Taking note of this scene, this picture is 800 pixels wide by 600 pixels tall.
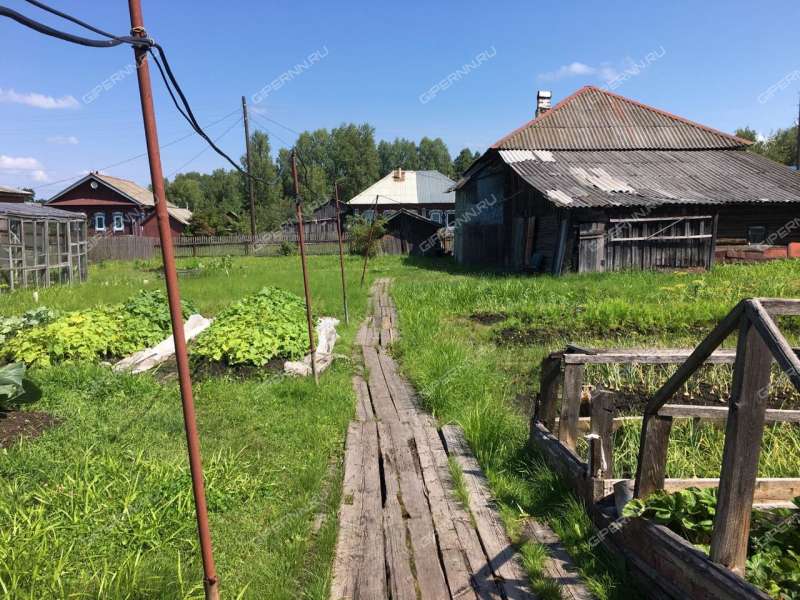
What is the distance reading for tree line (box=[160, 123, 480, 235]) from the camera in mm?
68250

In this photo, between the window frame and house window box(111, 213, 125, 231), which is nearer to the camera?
the window frame

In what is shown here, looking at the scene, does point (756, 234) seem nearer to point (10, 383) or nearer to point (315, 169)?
point (10, 383)

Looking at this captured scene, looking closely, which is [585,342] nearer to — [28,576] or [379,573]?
[379,573]

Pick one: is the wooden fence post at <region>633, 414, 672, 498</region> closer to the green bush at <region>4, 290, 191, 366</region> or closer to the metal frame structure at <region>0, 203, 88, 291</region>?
the green bush at <region>4, 290, 191, 366</region>

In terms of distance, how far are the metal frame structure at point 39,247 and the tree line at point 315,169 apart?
3439 cm

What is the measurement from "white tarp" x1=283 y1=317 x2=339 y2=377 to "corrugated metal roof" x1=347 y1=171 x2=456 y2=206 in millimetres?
32342

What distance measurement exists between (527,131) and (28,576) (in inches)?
907

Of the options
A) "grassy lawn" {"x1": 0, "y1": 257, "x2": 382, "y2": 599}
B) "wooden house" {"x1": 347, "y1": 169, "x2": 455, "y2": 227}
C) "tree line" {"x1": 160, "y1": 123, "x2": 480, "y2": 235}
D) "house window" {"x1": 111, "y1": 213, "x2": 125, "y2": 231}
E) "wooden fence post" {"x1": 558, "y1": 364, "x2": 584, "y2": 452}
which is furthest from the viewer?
"tree line" {"x1": 160, "y1": 123, "x2": 480, "y2": 235}

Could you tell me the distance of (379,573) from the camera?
3037 millimetres

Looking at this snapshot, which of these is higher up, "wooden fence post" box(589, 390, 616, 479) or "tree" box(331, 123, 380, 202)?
"tree" box(331, 123, 380, 202)

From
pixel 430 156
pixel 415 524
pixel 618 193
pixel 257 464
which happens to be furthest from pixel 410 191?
pixel 430 156

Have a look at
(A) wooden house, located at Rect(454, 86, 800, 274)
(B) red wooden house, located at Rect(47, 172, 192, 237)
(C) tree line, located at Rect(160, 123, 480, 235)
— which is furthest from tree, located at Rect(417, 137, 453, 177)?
(A) wooden house, located at Rect(454, 86, 800, 274)

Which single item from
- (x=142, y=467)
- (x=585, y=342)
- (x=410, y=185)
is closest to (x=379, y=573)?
(x=142, y=467)

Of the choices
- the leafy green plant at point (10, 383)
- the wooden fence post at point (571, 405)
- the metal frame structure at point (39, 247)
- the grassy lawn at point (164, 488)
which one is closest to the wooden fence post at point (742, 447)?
the wooden fence post at point (571, 405)
